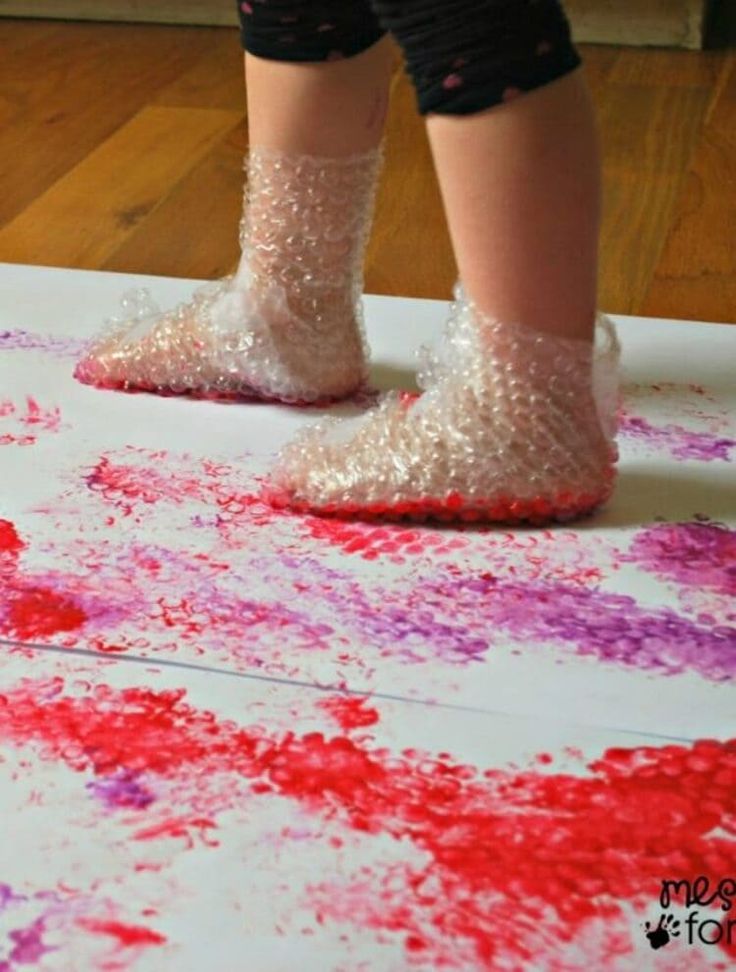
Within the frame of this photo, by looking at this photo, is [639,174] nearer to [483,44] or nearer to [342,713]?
[483,44]

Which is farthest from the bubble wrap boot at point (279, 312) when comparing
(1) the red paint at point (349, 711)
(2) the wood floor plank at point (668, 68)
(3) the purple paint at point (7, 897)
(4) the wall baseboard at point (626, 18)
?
(4) the wall baseboard at point (626, 18)

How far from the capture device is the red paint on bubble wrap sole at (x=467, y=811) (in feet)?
1.83

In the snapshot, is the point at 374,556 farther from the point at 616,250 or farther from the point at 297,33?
the point at 616,250

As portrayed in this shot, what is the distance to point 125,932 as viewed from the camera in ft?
1.81

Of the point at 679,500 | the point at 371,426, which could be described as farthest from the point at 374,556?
the point at 679,500

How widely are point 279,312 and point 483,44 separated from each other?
27 centimetres

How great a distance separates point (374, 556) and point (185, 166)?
773 mm

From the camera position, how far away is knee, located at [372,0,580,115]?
728 millimetres

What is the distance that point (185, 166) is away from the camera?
146 cm

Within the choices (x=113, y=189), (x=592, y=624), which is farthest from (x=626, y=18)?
(x=592, y=624)

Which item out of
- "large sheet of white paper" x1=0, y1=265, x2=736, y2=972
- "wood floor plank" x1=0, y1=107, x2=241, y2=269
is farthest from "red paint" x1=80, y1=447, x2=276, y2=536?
"wood floor plank" x1=0, y1=107, x2=241, y2=269

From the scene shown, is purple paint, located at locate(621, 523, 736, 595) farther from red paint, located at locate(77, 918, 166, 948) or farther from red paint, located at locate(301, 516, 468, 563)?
red paint, located at locate(77, 918, 166, 948)

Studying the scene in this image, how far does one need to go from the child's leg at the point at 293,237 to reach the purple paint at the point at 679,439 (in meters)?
0.19

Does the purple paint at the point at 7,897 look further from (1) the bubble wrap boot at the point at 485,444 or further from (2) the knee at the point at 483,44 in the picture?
(2) the knee at the point at 483,44
